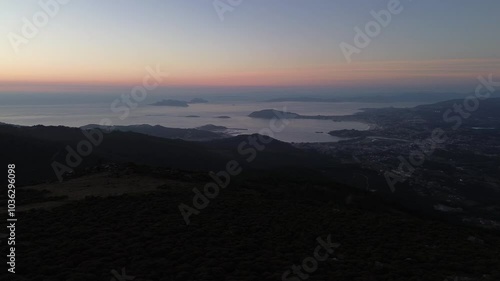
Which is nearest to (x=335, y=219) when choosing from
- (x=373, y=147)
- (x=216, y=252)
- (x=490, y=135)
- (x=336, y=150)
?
(x=216, y=252)

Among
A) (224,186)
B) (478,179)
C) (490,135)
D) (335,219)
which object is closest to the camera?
(335,219)

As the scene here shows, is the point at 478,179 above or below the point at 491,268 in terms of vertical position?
below

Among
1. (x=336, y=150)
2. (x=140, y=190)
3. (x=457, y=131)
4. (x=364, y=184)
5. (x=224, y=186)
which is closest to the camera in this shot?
(x=140, y=190)

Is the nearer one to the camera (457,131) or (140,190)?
(140,190)

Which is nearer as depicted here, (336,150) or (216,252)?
(216,252)

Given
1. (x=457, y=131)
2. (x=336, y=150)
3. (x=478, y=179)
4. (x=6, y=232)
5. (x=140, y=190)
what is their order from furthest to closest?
(x=457, y=131), (x=336, y=150), (x=478, y=179), (x=140, y=190), (x=6, y=232)

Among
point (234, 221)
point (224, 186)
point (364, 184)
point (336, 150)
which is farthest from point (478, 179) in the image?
point (234, 221)

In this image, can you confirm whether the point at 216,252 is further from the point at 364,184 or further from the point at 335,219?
the point at 364,184

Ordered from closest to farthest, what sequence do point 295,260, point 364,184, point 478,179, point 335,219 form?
point 295,260
point 335,219
point 364,184
point 478,179

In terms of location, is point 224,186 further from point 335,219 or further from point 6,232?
point 6,232
